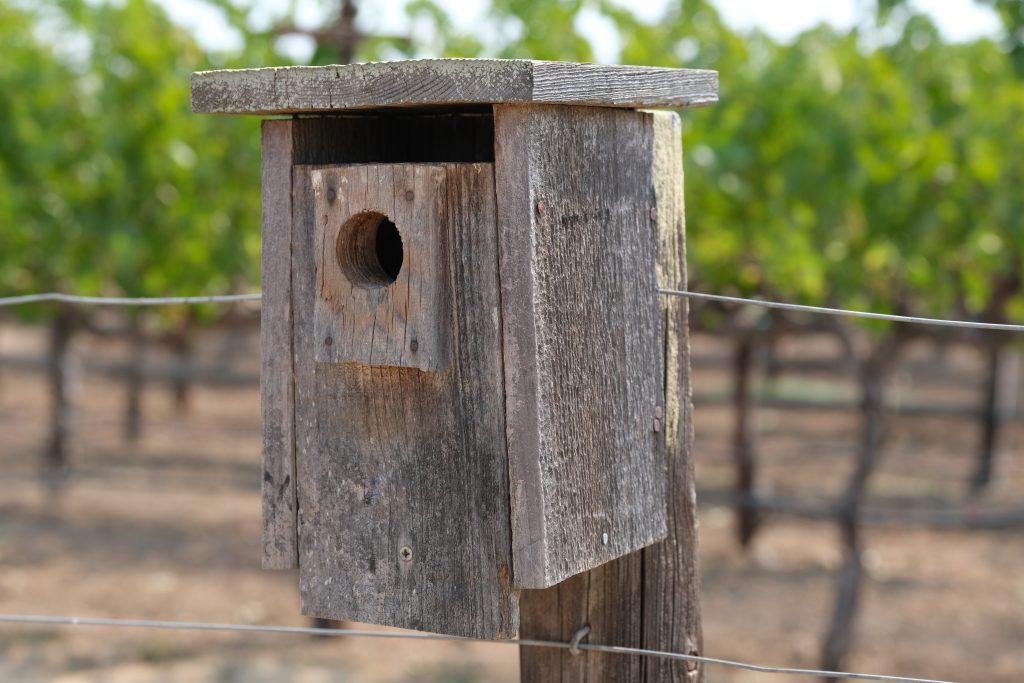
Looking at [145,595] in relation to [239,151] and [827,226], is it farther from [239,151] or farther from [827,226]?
[827,226]

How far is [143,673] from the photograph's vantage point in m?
6.54

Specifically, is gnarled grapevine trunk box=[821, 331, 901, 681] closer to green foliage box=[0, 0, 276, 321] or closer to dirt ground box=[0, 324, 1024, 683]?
dirt ground box=[0, 324, 1024, 683]

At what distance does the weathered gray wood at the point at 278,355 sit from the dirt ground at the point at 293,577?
4.63m

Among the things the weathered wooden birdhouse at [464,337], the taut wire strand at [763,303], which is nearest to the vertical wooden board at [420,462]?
the weathered wooden birdhouse at [464,337]

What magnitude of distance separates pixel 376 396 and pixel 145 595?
21.3 feet

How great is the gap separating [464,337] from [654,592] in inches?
25.3

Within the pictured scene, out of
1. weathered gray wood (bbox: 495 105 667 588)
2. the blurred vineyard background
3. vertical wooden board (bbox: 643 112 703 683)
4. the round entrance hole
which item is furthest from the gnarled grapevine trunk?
the round entrance hole

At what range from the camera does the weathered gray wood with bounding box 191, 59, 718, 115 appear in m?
1.75

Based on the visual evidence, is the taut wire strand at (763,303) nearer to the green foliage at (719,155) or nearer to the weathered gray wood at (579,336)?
the weathered gray wood at (579,336)

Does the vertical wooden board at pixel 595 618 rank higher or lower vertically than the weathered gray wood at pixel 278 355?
lower

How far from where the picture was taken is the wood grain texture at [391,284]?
6.15 ft

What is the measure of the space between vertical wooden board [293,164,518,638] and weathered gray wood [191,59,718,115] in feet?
0.44

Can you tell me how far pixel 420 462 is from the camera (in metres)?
1.94

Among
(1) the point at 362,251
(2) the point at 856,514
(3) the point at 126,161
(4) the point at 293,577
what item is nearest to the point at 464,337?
(1) the point at 362,251
